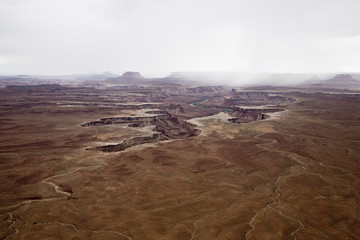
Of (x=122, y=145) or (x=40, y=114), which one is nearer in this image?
(x=122, y=145)

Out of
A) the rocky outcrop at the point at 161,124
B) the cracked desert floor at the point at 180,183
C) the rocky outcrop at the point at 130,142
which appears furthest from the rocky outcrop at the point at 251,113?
the rocky outcrop at the point at 130,142

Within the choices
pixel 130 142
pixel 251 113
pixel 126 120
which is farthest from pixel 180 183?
pixel 251 113

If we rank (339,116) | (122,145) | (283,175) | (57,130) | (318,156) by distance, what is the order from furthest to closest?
(339,116)
(57,130)
(122,145)
(318,156)
(283,175)

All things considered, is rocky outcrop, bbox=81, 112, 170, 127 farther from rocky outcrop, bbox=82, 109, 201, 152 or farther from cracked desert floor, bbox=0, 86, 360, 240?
cracked desert floor, bbox=0, 86, 360, 240

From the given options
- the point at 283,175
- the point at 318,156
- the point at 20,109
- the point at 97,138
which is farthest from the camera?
the point at 20,109

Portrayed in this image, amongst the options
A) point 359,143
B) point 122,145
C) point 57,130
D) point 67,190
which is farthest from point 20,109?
point 359,143

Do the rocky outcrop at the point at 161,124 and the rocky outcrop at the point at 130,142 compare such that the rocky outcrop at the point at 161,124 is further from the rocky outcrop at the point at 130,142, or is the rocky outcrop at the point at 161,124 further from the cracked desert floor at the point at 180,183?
the cracked desert floor at the point at 180,183

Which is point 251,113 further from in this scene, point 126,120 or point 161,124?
point 126,120

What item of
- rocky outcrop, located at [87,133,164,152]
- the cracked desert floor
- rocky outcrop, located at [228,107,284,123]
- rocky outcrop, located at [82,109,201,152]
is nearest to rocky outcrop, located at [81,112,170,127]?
rocky outcrop, located at [82,109,201,152]

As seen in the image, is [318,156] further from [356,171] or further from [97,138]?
[97,138]
